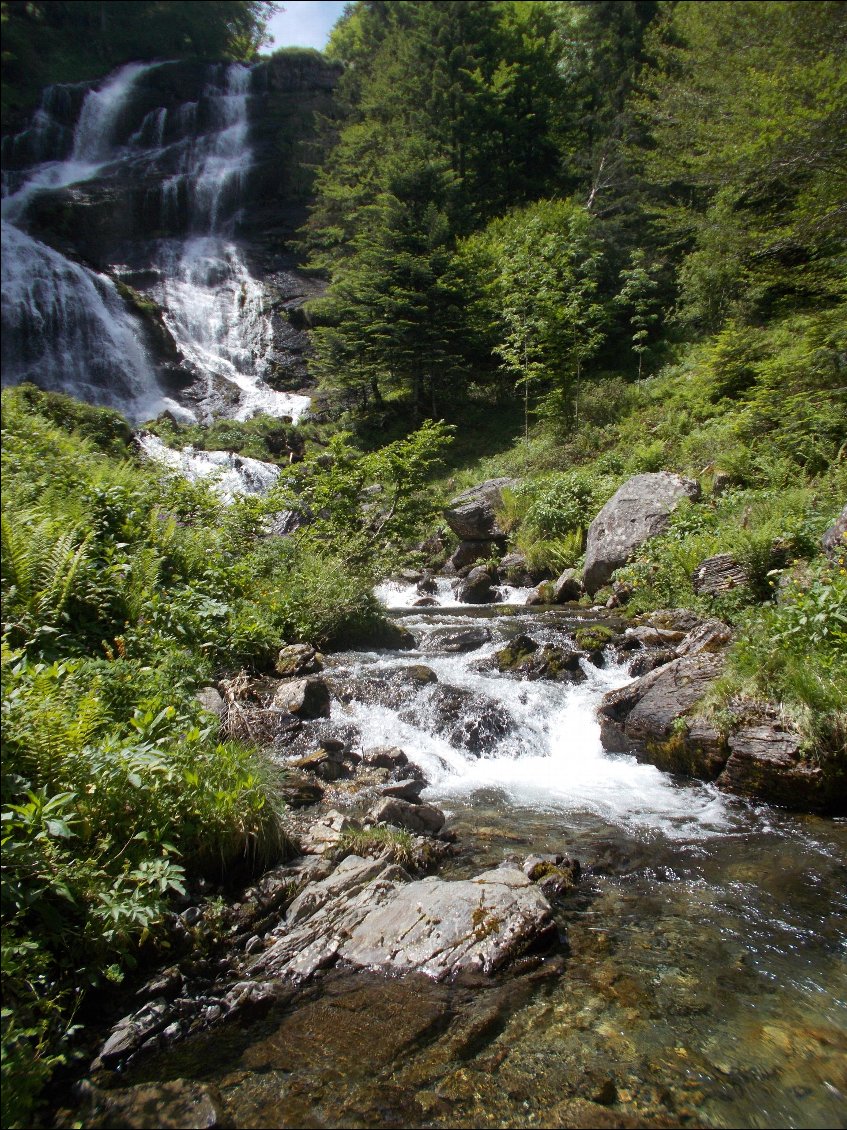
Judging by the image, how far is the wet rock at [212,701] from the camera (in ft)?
19.0

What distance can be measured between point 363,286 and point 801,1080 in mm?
23686

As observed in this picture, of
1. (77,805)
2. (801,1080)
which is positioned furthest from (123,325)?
(801,1080)

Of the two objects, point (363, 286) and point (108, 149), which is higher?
point (108, 149)

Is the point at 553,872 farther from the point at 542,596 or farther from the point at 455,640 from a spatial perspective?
the point at 542,596

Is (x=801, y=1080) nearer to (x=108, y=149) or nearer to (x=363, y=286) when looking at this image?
(x=363, y=286)

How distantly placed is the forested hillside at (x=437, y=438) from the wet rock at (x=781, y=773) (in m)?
0.08

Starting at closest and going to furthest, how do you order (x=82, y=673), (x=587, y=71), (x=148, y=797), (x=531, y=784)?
(x=148, y=797) → (x=82, y=673) → (x=531, y=784) → (x=587, y=71)

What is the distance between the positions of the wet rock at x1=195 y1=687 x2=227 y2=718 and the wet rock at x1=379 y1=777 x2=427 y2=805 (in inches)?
63.9

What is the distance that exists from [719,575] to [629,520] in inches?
133

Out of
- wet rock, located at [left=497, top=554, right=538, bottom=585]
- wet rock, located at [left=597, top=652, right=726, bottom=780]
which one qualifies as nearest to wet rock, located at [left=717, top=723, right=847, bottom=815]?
wet rock, located at [left=597, top=652, right=726, bottom=780]

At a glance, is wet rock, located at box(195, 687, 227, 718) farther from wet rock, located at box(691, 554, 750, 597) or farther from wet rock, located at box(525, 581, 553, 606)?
wet rock, located at box(525, 581, 553, 606)

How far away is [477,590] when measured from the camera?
13.8 metres

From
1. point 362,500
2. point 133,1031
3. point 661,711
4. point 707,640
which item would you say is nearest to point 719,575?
point 707,640

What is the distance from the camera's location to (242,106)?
129 ft
